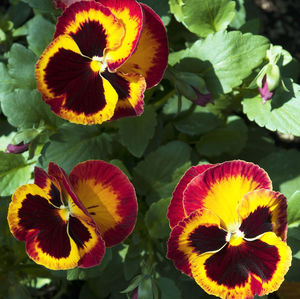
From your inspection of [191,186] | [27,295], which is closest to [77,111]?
[191,186]

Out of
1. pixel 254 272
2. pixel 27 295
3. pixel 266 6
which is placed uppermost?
pixel 254 272

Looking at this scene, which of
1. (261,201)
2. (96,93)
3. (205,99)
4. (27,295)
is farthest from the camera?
(27,295)

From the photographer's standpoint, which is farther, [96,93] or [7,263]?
[7,263]

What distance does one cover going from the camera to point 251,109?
165cm

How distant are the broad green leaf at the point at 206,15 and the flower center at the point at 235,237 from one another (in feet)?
2.34

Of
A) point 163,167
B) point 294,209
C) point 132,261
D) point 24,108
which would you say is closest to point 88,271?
point 132,261

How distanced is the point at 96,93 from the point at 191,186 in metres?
0.34

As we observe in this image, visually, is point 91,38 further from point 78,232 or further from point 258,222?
point 258,222

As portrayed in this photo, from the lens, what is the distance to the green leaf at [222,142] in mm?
1977

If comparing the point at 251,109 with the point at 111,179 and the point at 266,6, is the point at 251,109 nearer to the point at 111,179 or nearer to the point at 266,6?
the point at 111,179

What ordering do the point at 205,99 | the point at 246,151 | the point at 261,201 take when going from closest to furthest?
the point at 261,201
the point at 205,99
the point at 246,151

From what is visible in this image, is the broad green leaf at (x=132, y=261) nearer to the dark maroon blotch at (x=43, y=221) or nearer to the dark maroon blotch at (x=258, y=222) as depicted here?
the dark maroon blotch at (x=43, y=221)

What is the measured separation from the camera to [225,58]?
5.30 ft

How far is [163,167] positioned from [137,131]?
0.16 metres
